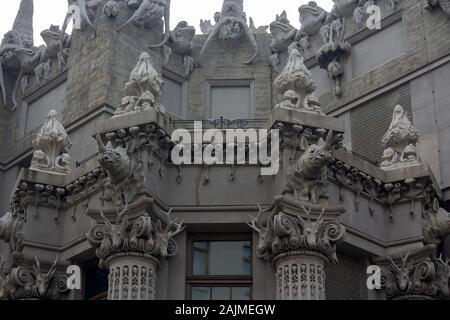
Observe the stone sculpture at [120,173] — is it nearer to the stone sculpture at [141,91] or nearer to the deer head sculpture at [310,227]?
the stone sculpture at [141,91]

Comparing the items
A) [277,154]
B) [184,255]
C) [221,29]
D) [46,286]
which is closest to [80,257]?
[46,286]

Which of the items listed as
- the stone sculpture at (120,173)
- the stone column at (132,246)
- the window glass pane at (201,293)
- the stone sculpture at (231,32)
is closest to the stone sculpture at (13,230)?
the stone column at (132,246)

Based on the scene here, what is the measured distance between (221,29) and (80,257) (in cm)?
1368

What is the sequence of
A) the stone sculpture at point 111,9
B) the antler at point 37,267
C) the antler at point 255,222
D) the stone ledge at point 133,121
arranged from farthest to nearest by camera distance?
1. the stone sculpture at point 111,9
2. the antler at point 37,267
3. the stone ledge at point 133,121
4. the antler at point 255,222

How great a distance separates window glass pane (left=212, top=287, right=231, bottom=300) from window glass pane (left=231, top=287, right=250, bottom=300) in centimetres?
13

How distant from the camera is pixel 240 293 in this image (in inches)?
1187

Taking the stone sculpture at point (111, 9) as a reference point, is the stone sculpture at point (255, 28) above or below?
above

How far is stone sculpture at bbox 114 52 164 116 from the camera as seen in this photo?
3166cm

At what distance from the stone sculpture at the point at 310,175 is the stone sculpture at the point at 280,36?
12.1m

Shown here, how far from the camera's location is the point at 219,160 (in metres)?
31.4

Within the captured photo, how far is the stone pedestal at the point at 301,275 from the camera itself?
28666 millimetres

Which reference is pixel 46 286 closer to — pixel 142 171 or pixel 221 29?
pixel 142 171

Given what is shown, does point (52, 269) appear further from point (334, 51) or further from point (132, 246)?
point (334, 51)

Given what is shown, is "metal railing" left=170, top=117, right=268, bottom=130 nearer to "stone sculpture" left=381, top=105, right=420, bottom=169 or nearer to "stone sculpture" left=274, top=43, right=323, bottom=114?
"stone sculpture" left=274, top=43, right=323, bottom=114
